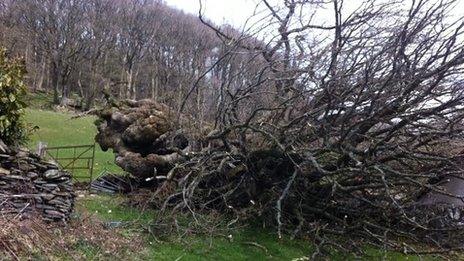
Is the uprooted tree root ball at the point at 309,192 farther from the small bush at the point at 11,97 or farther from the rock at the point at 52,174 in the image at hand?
the small bush at the point at 11,97

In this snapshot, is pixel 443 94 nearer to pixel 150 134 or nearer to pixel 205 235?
pixel 205 235

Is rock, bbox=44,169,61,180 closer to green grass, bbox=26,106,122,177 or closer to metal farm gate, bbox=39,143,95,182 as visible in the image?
metal farm gate, bbox=39,143,95,182

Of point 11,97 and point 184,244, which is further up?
point 11,97

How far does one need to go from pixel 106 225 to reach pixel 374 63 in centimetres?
505

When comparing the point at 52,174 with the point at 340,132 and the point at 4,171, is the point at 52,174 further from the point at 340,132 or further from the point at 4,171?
the point at 340,132

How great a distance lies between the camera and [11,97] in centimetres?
884

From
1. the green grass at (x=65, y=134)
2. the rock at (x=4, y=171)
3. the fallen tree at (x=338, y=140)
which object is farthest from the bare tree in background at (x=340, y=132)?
the green grass at (x=65, y=134)

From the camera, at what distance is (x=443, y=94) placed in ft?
26.8

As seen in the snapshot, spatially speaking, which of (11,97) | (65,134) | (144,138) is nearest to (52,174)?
(11,97)

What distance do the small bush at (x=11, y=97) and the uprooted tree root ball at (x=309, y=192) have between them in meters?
2.80

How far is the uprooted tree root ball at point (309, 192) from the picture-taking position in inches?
341

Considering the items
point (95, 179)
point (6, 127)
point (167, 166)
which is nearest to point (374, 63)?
point (167, 166)

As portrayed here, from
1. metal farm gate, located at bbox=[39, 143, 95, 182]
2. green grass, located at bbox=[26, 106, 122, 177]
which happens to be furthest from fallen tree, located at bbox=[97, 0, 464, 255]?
green grass, located at bbox=[26, 106, 122, 177]

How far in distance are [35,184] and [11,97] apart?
1930 mm
